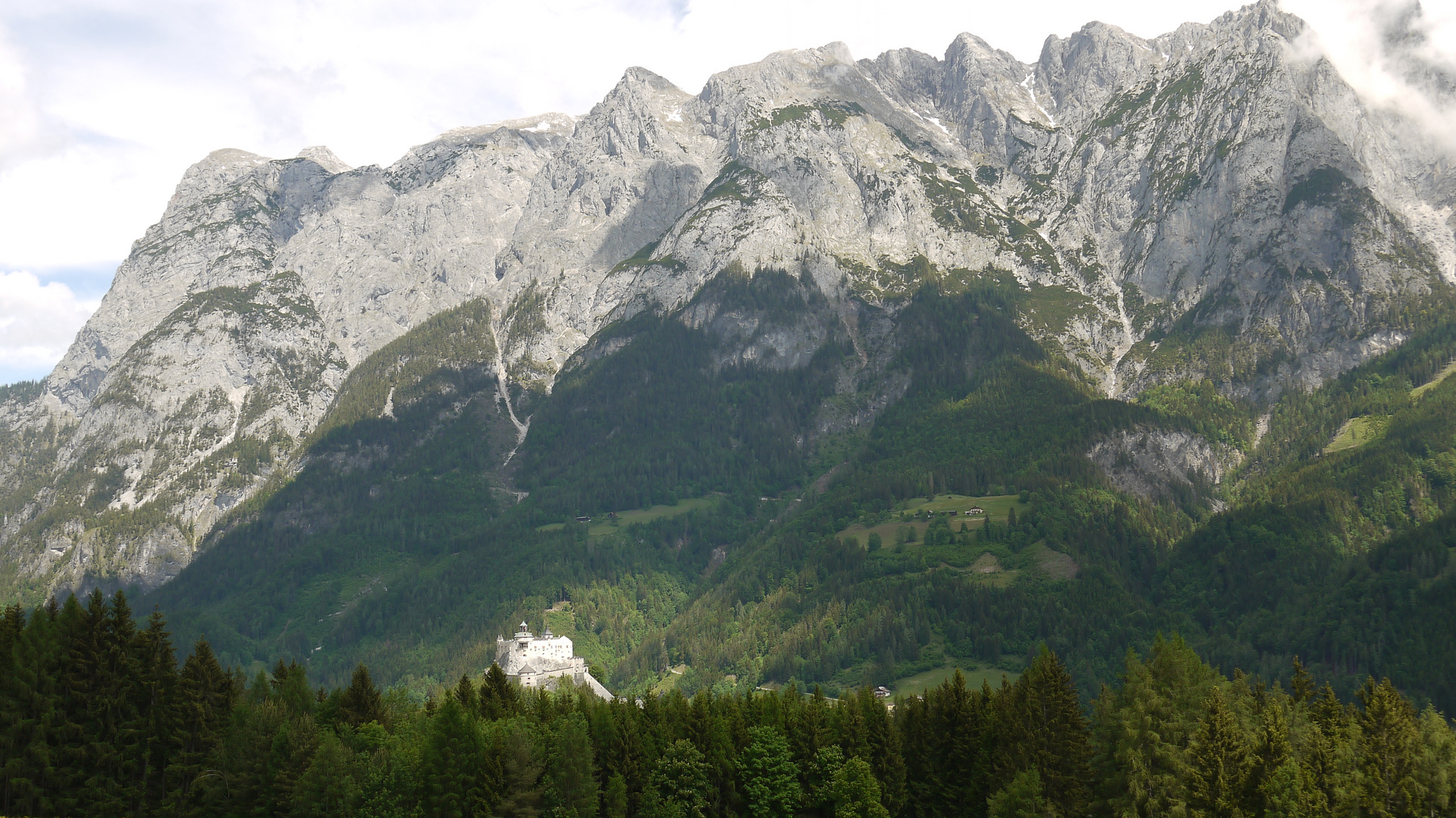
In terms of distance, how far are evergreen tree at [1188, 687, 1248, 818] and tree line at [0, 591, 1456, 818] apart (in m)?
0.14

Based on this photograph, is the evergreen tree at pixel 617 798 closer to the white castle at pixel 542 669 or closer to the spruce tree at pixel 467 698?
the spruce tree at pixel 467 698

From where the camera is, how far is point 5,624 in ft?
318

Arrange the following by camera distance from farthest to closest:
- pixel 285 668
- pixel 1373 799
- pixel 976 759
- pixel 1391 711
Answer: pixel 285 668, pixel 976 759, pixel 1391 711, pixel 1373 799

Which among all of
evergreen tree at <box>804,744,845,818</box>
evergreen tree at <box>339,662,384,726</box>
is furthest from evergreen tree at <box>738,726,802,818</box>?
evergreen tree at <box>339,662,384,726</box>

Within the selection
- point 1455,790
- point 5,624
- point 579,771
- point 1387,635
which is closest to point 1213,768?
point 1455,790

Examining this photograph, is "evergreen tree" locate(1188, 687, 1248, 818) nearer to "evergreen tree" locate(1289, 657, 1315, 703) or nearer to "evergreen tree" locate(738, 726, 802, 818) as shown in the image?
"evergreen tree" locate(1289, 657, 1315, 703)

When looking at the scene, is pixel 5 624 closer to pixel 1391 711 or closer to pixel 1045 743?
pixel 1045 743

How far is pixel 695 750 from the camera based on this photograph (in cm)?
10069

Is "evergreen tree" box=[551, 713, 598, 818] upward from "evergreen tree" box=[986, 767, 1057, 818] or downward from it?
upward

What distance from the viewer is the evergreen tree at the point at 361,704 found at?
340 feet

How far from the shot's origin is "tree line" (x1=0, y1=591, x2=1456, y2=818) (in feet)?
279

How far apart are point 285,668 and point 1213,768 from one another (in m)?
77.0

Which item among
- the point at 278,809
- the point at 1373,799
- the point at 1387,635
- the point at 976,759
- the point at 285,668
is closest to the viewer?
the point at 1373,799

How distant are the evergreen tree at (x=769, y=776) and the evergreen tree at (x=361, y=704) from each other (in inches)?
1203
